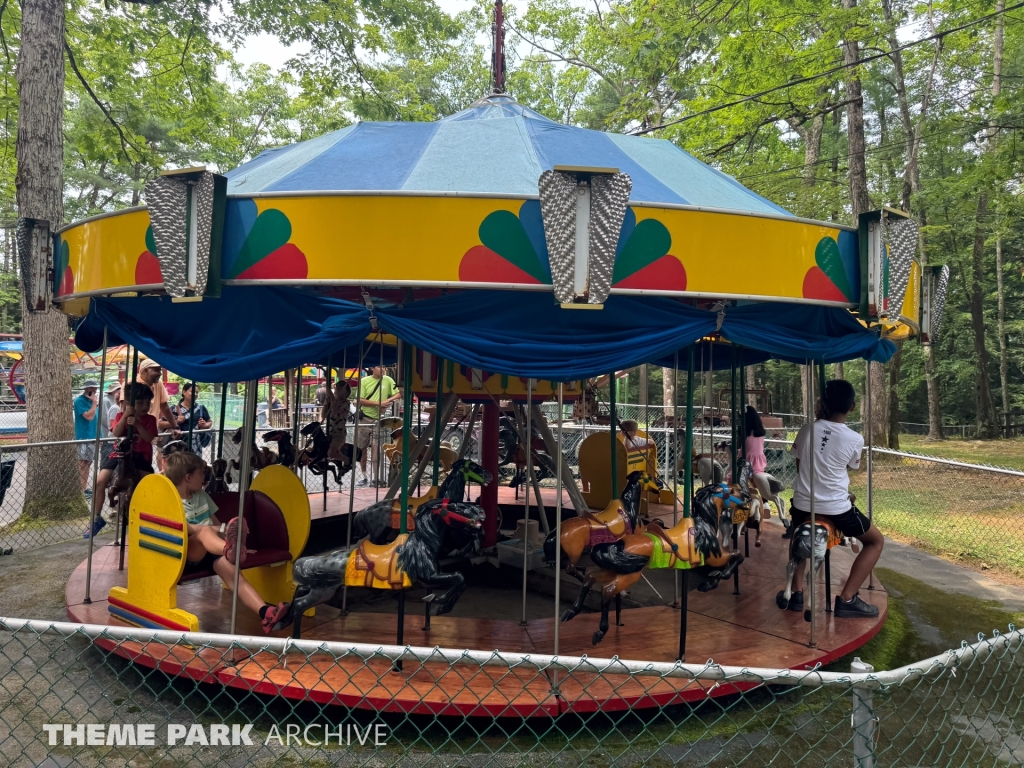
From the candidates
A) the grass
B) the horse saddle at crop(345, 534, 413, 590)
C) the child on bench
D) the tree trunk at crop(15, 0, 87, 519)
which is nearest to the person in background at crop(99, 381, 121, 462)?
the tree trunk at crop(15, 0, 87, 519)

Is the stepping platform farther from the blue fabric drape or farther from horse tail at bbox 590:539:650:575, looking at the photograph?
the blue fabric drape

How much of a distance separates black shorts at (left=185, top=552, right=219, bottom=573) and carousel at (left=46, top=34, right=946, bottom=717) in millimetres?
85

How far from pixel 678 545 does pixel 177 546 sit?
2.95 metres

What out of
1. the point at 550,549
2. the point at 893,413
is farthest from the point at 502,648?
the point at 893,413

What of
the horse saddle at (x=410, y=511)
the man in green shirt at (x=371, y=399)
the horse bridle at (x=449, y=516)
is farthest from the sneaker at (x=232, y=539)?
the man in green shirt at (x=371, y=399)

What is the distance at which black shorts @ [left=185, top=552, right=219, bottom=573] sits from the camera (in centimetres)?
448

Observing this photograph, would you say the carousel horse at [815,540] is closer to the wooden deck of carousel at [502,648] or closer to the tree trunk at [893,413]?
the wooden deck of carousel at [502,648]

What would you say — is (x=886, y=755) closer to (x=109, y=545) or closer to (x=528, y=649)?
(x=528, y=649)

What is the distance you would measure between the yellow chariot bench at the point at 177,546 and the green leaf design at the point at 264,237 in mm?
1443

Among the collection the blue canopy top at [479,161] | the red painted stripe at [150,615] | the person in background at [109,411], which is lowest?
the red painted stripe at [150,615]

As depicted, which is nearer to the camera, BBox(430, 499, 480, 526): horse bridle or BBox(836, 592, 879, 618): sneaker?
BBox(430, 499, 480, 526): horse bridle

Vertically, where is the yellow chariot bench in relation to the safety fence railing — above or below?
above

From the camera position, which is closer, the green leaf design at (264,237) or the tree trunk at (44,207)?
the green leaf design at (264,237)

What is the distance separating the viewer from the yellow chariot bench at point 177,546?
14.0 feet
